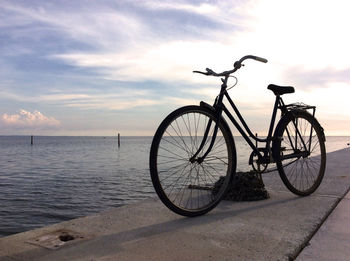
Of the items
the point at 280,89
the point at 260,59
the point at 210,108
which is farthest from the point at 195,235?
the point at 280,89

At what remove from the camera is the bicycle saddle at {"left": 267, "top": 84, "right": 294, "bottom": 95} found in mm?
4152

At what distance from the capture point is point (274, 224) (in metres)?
2.94

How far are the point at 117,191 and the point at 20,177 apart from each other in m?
7.72

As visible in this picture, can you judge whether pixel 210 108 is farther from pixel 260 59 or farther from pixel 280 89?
pixel 280 89

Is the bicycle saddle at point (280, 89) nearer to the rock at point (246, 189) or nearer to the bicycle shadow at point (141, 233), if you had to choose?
the rock at point (246, 189)

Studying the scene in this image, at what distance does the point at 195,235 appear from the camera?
104 inches

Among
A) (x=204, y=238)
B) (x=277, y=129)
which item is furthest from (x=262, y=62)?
(x=204, y=238)

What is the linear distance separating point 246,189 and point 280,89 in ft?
4.47

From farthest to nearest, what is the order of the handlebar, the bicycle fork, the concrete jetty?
the handlebar
the bicycle fork
the concrete jetty

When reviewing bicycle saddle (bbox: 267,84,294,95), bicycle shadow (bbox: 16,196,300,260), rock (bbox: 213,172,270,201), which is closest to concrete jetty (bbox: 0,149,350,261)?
bicycle shadow (bbox: 16,196,300,260)

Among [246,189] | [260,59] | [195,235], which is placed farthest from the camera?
[246,189]

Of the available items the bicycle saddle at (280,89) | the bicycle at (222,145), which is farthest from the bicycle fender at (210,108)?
the bicycle saddle at (280,89)

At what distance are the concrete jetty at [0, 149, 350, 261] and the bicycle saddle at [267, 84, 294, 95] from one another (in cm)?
141

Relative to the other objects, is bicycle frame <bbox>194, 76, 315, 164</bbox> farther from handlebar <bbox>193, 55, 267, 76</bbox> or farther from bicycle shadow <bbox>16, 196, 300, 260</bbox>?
bicycle shadow <bbox>16, 196, 300, 260</bbox>
